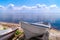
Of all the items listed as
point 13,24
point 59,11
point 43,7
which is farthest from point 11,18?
point 59,11

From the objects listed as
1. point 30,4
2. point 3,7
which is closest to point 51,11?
point 30,4

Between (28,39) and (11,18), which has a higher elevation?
(11,18)

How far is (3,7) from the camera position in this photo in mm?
5723

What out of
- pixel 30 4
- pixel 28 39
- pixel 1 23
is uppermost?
pixel 30 4

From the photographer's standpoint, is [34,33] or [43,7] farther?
[43,7]

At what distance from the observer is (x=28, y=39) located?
4004mm

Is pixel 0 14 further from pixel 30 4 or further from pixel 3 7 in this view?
pixel 30 4

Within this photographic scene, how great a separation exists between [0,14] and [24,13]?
36.4 inches

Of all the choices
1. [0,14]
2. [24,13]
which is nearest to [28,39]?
[24,13]

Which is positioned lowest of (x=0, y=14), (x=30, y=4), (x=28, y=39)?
(x=28, y=39)

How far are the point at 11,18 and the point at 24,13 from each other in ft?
1.76

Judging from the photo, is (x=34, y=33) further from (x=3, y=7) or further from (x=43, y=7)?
(x=3, y=7)

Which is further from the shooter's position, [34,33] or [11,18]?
[11,18]

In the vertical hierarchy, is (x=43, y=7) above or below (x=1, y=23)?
above
